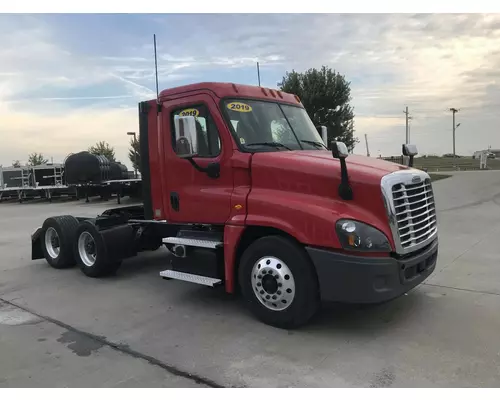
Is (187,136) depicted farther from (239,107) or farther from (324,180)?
(324,180)

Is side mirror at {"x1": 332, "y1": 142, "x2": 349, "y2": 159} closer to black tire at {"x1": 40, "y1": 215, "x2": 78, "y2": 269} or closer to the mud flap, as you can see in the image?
black tire at {"x1": 40, "y1": 215, "x2": 78, "y2": 269}

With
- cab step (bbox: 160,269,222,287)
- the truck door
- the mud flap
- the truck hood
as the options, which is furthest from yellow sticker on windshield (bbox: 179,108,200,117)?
the mud flap

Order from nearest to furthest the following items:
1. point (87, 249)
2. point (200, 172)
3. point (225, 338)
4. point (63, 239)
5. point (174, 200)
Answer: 1. point (225, 338)
2. point (200, 172)
3. point (174, 200)
4. point (87, 249)
5. point (63, 239)

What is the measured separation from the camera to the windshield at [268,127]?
528 cm

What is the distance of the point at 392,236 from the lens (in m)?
4.32

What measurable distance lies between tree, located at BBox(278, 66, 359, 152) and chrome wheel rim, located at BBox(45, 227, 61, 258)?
25.1m

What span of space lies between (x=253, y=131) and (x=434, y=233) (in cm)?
239

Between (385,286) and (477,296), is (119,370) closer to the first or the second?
(385,286)

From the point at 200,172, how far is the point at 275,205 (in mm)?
1226

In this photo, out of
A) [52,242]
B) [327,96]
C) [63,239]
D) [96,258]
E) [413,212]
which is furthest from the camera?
[327,96]

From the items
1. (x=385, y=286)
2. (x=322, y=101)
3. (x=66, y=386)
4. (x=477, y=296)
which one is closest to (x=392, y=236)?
(x=385, y=286)

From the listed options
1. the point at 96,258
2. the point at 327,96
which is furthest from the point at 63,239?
the point at 327,96

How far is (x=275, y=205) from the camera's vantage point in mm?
4691

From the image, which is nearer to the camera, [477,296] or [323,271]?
[323,271]
